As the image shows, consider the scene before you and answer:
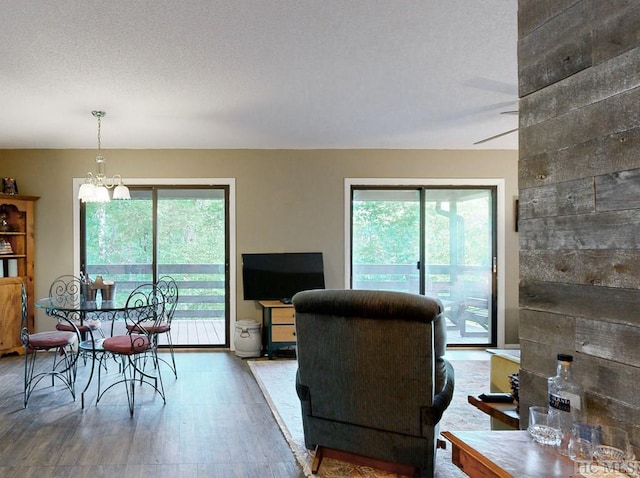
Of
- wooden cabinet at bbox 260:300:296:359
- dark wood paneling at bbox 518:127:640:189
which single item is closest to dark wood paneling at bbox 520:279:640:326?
dark wood paneling at bbox 518:127:640:189

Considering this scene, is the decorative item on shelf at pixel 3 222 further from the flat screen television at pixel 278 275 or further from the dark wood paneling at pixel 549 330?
the dark wood paneling at pixel 549 330

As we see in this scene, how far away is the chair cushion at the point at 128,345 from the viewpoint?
3574mm

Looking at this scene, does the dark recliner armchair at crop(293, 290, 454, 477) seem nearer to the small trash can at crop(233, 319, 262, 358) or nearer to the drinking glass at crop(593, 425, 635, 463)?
the drinking glass at crop(593, 425, 635, 463)

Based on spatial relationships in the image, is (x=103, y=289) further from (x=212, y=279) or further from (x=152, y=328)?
(x=212, y=279)

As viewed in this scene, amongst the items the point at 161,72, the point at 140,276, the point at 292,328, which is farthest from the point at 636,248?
the point at 140,276

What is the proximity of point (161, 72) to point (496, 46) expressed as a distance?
2.28 metres

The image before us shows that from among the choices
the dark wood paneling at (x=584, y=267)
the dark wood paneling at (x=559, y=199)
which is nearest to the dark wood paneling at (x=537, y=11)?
the dark wood paneling at (x=559, y=199)

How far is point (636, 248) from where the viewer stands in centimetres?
116

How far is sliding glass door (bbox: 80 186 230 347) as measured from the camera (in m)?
5.66

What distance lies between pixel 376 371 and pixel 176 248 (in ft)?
13.2

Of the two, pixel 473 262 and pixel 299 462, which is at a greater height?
pixel 473 262

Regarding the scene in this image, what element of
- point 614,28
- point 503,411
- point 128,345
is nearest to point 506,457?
point 503,411

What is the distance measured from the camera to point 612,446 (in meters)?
1.20

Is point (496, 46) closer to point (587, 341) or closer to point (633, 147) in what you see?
point (633, 147)
